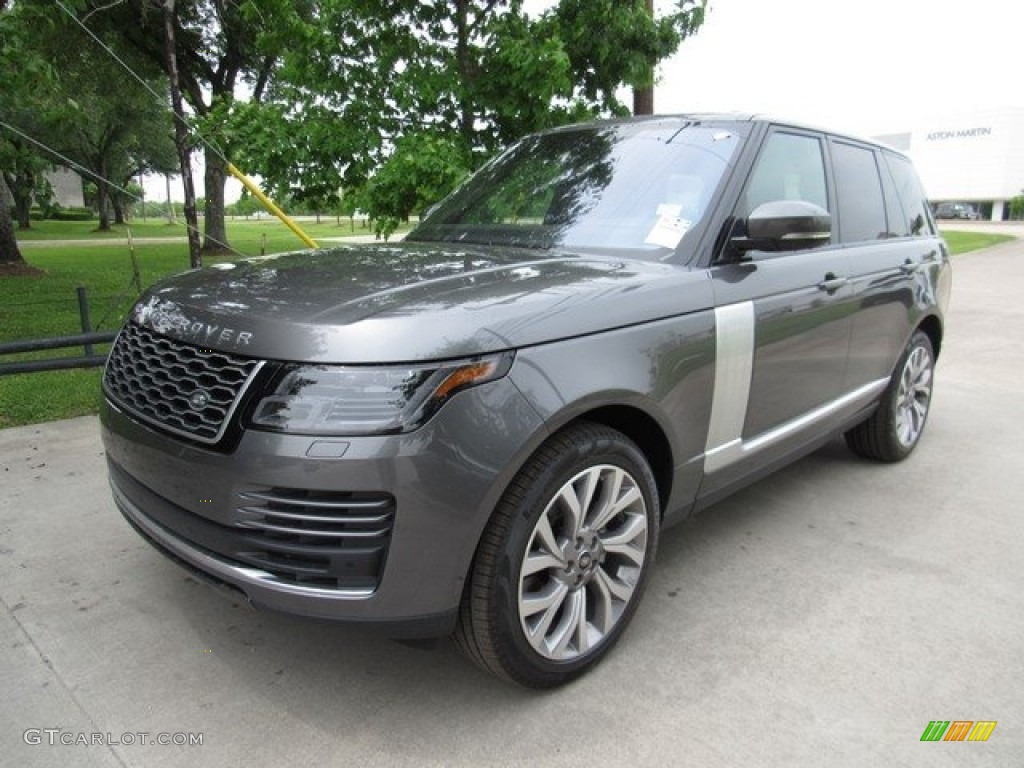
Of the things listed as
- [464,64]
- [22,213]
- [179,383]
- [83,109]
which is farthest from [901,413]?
[22,213]

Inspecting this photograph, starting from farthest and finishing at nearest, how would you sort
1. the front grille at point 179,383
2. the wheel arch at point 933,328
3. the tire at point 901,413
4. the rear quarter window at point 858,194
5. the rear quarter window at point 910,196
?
the wheel arch at point 933,328
the rear quarter window at point 910,196
the tire at point 901,413
the rear quarter window at point 858,194
the front grille at point 179,383

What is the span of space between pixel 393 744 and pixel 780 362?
2020 millimetres

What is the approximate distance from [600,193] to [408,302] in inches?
53.5

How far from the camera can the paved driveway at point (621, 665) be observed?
2.17 m

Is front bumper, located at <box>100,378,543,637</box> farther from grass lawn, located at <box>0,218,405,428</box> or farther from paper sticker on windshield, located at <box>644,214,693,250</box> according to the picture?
grass lawn, located at <box>0,218,405,428</box>

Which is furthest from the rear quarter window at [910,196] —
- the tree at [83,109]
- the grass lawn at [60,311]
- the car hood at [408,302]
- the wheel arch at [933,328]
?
the tree at [83,109]

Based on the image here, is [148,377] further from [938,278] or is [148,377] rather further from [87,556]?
[938,278]

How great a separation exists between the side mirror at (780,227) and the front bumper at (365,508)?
1286 millimetres

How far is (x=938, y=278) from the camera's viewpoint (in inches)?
180

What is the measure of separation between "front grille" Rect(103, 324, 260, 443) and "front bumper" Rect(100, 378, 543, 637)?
0.08 metres

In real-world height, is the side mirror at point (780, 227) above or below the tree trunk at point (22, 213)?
below

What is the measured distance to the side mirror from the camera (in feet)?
9.10

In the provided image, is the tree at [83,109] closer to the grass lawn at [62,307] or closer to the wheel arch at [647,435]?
the grass lawn at [62,307]

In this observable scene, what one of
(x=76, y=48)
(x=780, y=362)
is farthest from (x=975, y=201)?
(x=780, y=362)
